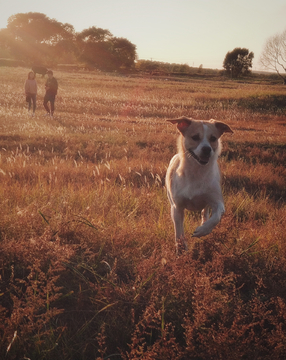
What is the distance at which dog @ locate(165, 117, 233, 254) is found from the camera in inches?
153

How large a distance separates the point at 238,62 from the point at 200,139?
98597 mm

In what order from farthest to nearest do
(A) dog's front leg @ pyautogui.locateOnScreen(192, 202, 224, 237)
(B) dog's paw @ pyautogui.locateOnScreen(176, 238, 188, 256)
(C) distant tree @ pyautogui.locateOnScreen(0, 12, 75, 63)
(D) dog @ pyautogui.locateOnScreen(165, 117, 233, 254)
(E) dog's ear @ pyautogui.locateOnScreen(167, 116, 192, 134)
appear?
(C) distant tree @ pyautogui.locateOnScreen(0, 12, 75, 63), (E) dog's ear @ pyautogui.locateOnScreen(167, 116, 192, 134), (D) dog @ pyautogui.locateOnScreen(165, 117, 233, 254), (B) dog's paw @ pyautogui.locateOnScreen(176, 238, 188, 256), (A) dog's front leg @ pyautogui.locateOnScreen(192, 202, 224, 237)

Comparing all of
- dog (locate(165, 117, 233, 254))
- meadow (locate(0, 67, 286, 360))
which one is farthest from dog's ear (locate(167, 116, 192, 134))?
meadow (locate(0, 67, 286, 360))

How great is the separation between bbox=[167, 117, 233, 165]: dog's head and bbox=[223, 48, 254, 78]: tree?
315ft

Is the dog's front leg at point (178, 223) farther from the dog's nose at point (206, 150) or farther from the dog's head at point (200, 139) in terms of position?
the dog's nose at point (206, 150)

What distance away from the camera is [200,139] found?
4094 millimetres

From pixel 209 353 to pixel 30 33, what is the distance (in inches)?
4721

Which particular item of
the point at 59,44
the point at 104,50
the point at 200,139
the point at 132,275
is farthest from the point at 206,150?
the point at 59,44

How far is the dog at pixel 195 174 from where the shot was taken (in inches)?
153

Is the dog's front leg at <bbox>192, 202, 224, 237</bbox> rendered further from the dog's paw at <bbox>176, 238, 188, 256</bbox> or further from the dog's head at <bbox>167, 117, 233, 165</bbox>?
the dog's head at <bbox>167, 117, 233, 165</bbox>

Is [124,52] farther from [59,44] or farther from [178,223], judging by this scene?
[178,223]

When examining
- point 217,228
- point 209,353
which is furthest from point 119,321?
point 217,228

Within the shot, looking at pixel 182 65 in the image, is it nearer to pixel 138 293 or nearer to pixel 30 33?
pixel 30 33

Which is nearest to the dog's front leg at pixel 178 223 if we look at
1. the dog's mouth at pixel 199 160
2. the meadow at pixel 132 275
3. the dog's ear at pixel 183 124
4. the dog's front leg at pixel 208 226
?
the meadow at pixel 132 275
